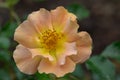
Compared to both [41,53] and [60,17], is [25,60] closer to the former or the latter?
[41,53]

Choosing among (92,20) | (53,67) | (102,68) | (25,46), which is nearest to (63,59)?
(53,67)

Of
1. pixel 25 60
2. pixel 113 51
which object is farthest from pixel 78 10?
pixel 25 60

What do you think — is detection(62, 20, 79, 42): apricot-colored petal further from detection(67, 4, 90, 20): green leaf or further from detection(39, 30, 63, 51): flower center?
detection(67, 4, 90, 20): green leaf

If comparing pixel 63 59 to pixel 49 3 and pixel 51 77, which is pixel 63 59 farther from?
pixel 49 3

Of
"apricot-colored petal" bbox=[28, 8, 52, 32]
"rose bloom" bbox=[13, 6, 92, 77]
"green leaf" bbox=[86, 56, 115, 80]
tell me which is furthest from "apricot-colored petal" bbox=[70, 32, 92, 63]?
"green leaf" bbox=[86, 56, 115, 80]

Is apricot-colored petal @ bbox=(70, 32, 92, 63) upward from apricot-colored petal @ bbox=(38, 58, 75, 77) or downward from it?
upward

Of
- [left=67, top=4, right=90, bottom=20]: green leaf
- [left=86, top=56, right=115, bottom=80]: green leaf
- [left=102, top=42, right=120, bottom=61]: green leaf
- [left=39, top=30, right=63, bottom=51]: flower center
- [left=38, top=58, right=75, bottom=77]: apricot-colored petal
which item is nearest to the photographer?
[left=38, top=58, right=75, bottom=77]: apricot-colored petal

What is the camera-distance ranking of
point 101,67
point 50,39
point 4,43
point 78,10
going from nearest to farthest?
1. point 50,39
2. point 101,67
3. point 4,43
4. point 78,10
